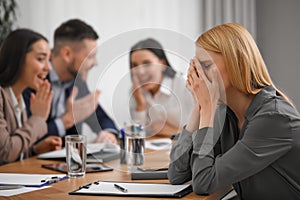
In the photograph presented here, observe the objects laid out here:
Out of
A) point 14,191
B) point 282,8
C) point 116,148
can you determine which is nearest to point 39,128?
point 116,148

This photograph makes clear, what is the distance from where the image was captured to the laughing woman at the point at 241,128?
158cm

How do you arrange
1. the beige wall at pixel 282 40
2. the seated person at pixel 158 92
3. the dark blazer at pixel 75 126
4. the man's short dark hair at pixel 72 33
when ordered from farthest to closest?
the beige wall at pixel 282 40, the man's short dark hair at pixel 72 33, the dark blazer at pixel 75 126, the seated person at pixel 158 92

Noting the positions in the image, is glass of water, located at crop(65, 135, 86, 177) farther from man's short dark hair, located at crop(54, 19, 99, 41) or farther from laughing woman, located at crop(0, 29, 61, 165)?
man's short dark hair, located at crop(54, 19, 99, 41)

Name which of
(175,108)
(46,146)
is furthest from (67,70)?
(175,108)

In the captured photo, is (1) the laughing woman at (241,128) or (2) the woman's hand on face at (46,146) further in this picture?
(2) the woman's hand on face at (46,146)

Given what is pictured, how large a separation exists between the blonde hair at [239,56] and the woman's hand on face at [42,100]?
4.09 ft

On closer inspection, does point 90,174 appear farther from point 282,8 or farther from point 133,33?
point 282,8

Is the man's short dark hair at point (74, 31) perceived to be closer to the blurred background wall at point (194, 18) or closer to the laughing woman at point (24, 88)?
the blurred background wall at point (194, 18)

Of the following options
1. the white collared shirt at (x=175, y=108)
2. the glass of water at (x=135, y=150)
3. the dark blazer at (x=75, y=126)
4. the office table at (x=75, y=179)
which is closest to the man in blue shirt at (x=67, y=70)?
the dark blazer at (x=75, y=126)

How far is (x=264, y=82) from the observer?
1.69 m

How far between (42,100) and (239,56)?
137 cm

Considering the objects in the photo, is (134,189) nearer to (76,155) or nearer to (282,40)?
(76,155)

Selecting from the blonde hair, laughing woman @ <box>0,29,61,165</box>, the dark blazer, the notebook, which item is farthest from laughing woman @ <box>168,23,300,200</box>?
laughing woman @ <box>0,29,61,165</box>

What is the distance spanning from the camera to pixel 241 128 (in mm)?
1744
